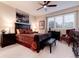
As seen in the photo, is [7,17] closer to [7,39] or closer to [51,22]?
[7,39]

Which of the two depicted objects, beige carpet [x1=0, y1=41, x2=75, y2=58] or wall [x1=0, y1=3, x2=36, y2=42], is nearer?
beige carpet [x1=0, y1=41, x2=75, y2=58]

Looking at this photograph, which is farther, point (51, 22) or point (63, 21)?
point (51, 22)

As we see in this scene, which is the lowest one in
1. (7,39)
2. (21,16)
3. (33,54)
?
(33,54)

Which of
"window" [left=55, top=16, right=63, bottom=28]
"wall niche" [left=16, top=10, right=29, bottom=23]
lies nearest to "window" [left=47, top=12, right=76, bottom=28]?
"window" [left=55, top=16, right=63, bottom=28]

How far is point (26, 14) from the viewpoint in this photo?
693cm

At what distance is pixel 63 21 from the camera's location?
6.66 meters

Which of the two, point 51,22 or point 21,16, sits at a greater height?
point 21,16

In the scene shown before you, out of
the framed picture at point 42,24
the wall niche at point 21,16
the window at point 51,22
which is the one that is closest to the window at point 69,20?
the window at point 51,22

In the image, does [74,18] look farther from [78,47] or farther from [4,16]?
[4,16]

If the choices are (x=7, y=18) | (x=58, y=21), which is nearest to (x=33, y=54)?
(x=7, y=18)

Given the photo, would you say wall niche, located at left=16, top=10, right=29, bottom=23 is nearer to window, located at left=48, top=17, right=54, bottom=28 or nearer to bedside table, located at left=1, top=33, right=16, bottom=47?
bedside table, located at left=1, top=33, right=16, bottom=47

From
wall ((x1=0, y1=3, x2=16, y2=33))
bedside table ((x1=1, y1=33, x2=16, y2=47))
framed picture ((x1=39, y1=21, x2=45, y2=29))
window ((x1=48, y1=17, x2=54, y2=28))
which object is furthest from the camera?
framed picture ((x1=39, y1=21, x2=45, y2=29))

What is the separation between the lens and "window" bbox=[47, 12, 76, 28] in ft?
19.8

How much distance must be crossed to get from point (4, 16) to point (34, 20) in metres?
3.85
